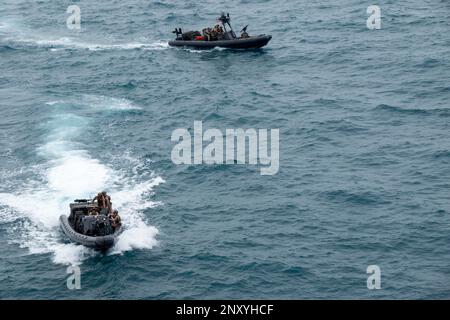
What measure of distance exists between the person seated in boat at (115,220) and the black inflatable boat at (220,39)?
5304 cm

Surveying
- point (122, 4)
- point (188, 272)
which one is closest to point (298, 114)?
point (188, 272)

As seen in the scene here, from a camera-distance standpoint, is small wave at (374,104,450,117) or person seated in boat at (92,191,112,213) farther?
small wave at (374,104,450,117)

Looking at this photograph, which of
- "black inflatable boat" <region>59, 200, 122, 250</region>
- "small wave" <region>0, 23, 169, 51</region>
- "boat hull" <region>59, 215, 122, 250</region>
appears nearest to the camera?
"boat hull" <region>59, 215, 122, 250</region>

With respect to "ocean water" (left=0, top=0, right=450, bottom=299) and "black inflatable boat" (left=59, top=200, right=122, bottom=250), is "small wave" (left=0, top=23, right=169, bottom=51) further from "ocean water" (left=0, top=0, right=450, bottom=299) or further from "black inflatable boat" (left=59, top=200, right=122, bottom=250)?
"black inflatable boat" (left=59, top=200, right=122, bottom=250)

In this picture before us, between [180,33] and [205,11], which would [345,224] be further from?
[205,11]

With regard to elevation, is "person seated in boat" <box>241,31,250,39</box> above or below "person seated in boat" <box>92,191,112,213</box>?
above

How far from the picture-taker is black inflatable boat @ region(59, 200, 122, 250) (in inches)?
2569

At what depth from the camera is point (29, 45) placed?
123 meters

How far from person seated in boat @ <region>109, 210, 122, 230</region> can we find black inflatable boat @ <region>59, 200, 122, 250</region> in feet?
0.92

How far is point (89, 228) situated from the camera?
66.4 metres

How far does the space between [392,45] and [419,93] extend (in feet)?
61.4

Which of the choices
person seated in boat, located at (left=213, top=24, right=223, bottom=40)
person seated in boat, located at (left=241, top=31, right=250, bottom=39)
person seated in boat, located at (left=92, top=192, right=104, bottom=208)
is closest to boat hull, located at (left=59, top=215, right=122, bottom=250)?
person seated in boat, located at (left=92, top=192, right=104, bottom=208)

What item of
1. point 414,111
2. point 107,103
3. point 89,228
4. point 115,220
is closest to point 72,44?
point 107,103

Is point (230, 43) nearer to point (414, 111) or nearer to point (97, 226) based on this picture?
point (414, 111)
